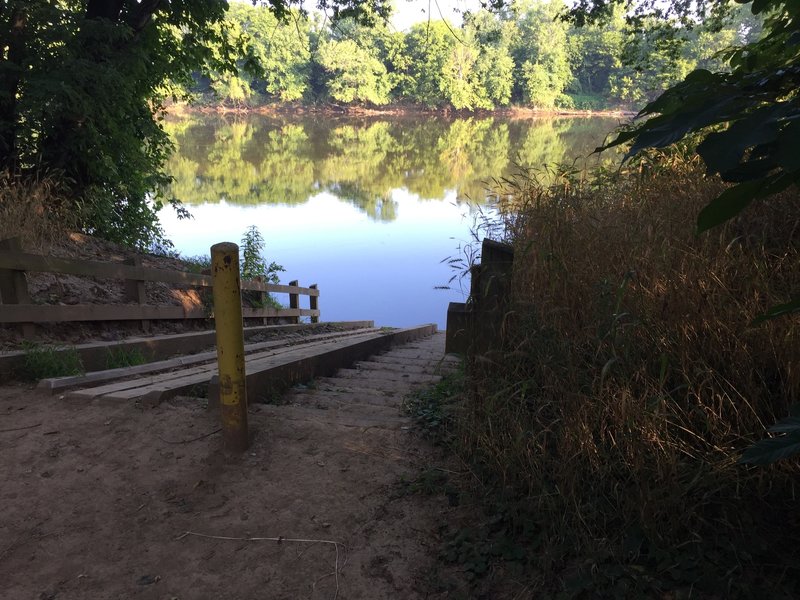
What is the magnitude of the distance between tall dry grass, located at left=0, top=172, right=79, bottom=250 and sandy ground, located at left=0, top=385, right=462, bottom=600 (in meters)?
2.58

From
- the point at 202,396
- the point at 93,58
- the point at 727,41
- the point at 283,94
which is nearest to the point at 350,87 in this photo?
the point at 283,94

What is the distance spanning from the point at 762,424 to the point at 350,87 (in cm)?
6115

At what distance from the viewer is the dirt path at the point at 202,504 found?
86.3 inches

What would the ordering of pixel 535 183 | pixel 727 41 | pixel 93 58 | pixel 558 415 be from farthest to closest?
pixel 727 41 < pixel 93 58 < pixel 535 183 < pixel 558 415

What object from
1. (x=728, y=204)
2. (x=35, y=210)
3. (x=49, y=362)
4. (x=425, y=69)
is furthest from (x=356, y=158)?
(x=728, y=204)

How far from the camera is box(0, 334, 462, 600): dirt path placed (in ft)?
7.19

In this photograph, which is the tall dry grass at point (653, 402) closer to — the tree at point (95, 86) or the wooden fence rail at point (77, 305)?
the wooden fence rail at point (77, 305)

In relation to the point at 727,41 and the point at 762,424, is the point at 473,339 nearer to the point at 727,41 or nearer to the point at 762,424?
the point at 762,424

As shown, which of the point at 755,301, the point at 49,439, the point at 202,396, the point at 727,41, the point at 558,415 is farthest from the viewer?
the point at 727,41

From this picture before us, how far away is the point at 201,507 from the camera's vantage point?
8.71 feet

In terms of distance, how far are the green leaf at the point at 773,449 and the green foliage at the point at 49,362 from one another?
4.40 meters

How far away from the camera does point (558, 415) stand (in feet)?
8.36

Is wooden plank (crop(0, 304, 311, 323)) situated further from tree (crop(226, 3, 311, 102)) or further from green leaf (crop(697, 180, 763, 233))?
tree (crop(226, 3, 311, 102))

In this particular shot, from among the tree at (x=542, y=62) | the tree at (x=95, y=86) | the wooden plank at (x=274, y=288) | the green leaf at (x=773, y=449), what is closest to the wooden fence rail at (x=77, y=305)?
the wooden plank at (x=274, y=288)
